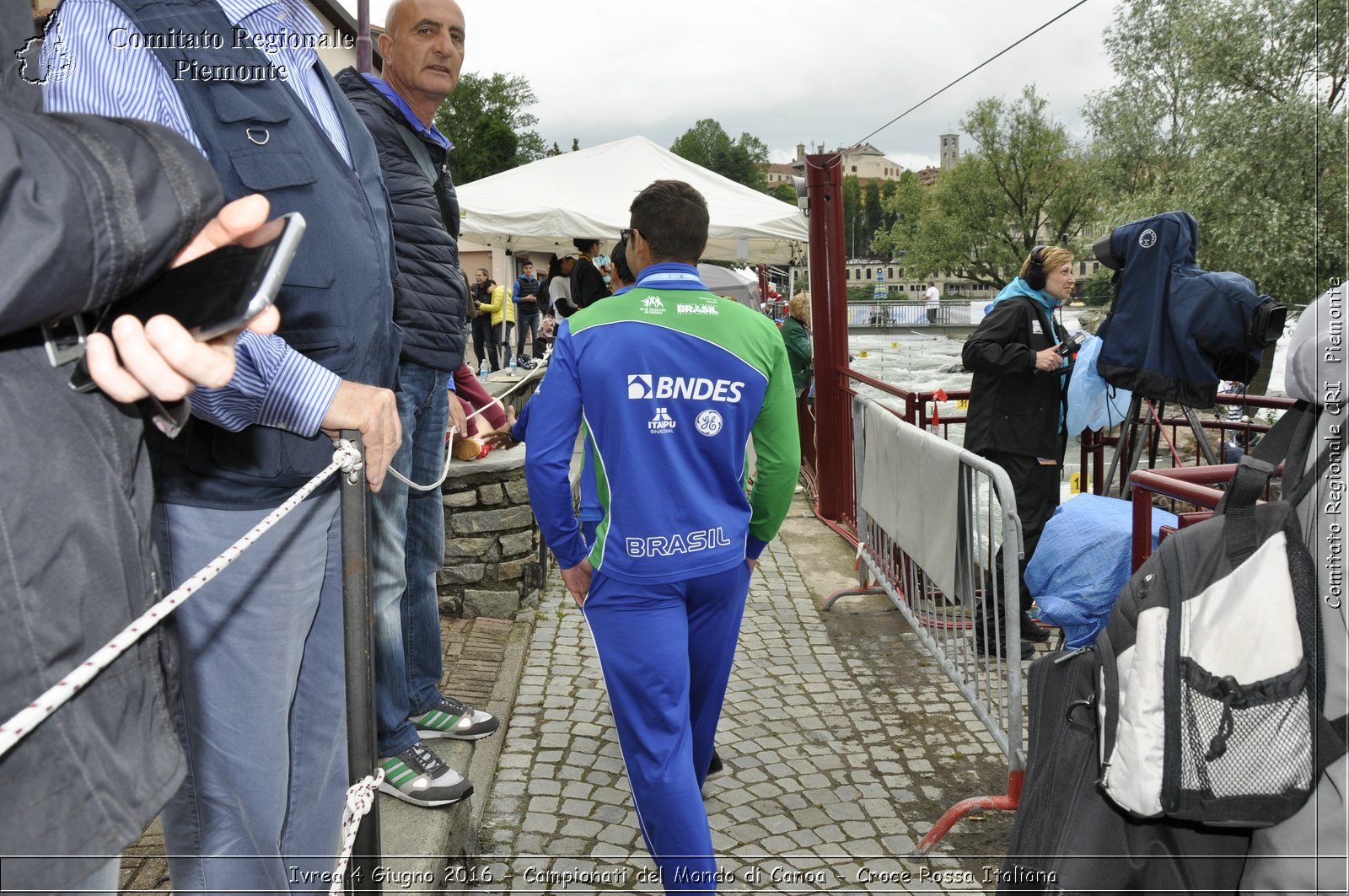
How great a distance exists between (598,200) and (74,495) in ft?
36.9

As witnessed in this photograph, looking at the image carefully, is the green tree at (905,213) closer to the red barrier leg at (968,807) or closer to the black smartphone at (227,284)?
the red barrier leg at (968,807)

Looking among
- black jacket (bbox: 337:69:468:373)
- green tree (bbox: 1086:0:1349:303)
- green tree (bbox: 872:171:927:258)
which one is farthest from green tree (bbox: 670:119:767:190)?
black jacket (bbox: 337:69:468:373)

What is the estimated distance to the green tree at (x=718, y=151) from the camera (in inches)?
4058

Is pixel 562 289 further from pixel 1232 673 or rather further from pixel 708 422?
pixel 1232 673

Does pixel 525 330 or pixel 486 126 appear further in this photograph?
pixel 486 126

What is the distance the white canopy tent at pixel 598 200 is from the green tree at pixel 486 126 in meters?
45.0

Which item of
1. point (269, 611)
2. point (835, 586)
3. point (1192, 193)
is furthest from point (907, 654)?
point (1192, 193)

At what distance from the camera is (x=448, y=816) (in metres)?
3.03

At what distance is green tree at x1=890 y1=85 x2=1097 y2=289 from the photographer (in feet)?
194

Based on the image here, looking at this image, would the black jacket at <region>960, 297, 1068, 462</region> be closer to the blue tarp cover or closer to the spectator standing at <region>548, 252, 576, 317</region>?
the blue tarp cover

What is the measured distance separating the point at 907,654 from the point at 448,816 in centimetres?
300

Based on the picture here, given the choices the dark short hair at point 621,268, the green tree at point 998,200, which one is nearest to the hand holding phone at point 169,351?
the dark short hair at point 621,268

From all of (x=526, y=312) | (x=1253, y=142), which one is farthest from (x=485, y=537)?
(x=1253, y=142)

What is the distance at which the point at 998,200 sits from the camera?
64.1 metres
